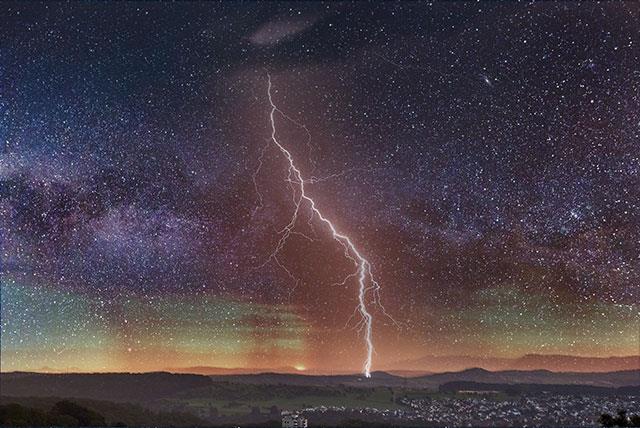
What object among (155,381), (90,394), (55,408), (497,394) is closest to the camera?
(55,408)

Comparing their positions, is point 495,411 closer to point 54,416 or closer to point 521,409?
point 521,409

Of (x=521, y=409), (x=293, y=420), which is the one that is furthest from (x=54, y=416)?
(x=521, y=409)

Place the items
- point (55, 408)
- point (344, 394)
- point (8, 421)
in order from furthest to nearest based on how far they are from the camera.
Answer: point (344, 394)
point (55, 408)
point (8, 421)

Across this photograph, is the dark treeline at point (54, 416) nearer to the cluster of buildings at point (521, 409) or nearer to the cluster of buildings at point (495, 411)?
the cluster of buildings at point (495, 411)

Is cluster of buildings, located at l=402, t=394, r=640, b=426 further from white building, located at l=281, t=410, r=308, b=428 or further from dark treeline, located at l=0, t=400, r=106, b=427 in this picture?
dark treeline, located at l=0, t=400, r=106, b=427

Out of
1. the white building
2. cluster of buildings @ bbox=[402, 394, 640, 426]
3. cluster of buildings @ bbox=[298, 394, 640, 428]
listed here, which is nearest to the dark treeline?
the white building

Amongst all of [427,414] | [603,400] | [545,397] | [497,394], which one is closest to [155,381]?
[427,414]

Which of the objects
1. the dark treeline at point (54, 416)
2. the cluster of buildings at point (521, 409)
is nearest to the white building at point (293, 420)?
the cluster of buildings at point (521, 409)

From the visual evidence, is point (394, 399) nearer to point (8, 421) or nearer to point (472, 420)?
point (472, 420)
